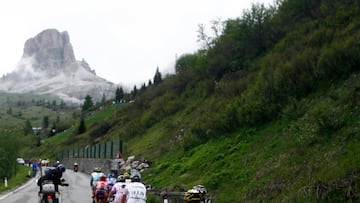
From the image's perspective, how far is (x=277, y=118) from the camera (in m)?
23.3

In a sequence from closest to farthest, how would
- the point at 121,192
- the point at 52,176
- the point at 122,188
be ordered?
1. the point at 121,192
2. the point at 122,188
3. the point at 52,176

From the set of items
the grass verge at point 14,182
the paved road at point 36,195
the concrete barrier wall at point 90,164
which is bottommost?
the paved road at point 36,195

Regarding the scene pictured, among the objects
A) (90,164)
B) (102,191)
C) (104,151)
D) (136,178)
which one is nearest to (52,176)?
(102,191)

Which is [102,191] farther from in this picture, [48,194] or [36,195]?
[36,195]

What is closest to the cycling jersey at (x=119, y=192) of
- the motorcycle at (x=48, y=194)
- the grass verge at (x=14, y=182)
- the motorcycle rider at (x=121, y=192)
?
the motorcycle rider at (x=121, y=192)

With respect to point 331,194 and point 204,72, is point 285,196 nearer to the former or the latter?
point 331,194

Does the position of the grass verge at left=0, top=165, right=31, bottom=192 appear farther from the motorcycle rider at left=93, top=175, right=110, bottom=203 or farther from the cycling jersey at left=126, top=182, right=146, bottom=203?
the cycling jersey at left=126, top=182, right=146, bottom=203

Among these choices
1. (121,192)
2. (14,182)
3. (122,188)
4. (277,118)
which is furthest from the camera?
(14,182)

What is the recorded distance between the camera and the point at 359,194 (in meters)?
10.3

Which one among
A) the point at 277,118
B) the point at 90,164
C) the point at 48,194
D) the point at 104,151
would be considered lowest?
the point at 48,194

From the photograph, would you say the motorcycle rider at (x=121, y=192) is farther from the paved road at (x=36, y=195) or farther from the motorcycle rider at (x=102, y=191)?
the paved road at (x=36, y=195)

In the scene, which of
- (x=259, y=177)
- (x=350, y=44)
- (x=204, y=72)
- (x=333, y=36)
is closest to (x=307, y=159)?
(x=259, y=177)

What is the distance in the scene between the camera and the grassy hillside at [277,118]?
576 inches

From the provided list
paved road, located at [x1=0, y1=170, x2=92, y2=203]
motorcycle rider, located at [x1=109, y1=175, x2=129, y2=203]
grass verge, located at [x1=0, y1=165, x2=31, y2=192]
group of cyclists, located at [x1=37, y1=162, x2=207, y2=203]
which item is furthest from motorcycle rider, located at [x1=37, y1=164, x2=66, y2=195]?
grass verge, located at [x1=0, y1=165, x2=31, y2=192]
